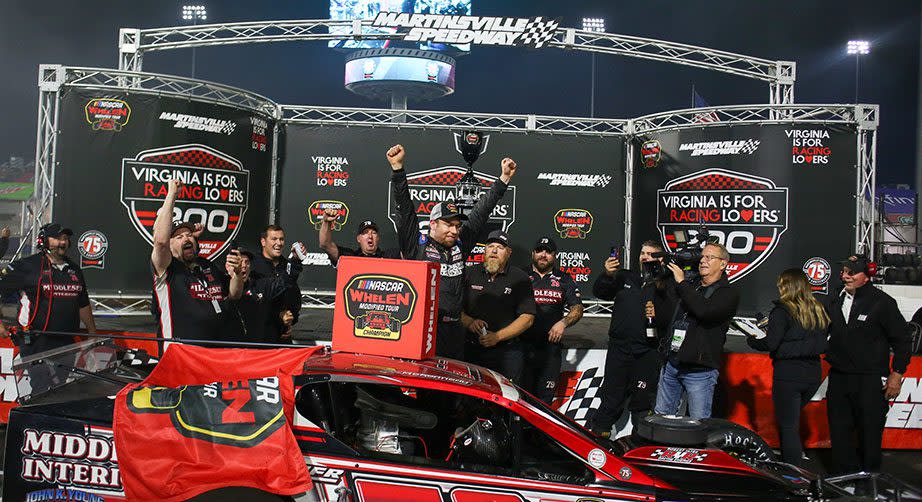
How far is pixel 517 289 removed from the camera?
602 cm

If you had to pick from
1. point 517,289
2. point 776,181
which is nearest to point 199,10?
point 776,181

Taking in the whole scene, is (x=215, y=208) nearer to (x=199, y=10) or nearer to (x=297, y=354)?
(x=297, y=354)

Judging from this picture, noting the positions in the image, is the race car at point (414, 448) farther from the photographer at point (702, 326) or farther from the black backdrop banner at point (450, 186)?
the black backdrop banner at point (450, 186)

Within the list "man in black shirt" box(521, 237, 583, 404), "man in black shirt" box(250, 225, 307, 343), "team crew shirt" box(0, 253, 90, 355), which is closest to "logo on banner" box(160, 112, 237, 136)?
"team crew shirt" box(0, 253, 90, 355)

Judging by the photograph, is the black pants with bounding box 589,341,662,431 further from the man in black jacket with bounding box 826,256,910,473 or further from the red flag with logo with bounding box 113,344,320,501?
the red flag with logo with bounding box 113,344,320,501

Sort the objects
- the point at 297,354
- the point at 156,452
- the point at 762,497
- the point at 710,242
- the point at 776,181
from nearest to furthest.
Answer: the point at 156,452 < the point at 762,497 < the point at 297,354 < the point at 710,242 < the point at 776,181

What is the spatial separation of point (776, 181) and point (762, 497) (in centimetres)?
817

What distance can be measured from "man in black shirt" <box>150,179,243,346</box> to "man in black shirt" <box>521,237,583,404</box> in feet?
8.57

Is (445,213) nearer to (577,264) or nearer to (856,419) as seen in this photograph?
(856,419)

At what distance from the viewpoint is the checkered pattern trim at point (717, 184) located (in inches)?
427

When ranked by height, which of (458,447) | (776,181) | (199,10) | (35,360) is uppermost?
(199,10)

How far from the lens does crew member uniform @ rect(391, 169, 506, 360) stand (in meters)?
5.17

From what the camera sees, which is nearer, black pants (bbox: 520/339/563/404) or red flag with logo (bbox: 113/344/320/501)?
red flag with logo (bbox: 113/344/320/501)

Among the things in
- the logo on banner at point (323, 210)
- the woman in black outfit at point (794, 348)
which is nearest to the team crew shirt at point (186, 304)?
the woman in black outfit at point (794, 348)
